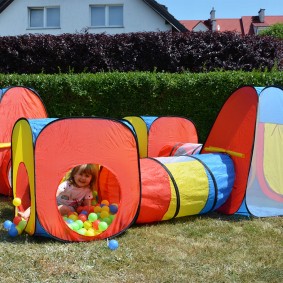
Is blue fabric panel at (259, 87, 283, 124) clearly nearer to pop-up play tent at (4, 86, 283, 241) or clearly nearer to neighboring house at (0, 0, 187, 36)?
pop-up play tent at (4, 86, 283, 241)

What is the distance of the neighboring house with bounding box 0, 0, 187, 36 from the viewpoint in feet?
64.5

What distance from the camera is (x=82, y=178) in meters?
5.39

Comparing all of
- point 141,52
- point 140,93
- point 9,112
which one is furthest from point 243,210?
point 141,52

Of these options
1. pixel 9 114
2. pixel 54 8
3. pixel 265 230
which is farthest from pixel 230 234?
pixel 54 8

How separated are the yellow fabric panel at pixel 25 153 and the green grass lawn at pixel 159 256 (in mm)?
256

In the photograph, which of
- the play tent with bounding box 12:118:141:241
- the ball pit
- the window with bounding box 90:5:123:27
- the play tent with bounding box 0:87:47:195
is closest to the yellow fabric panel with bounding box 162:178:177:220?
the play tent with bounding box 12:118:141:241

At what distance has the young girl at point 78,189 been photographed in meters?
5.39

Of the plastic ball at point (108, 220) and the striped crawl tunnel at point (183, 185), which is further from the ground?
the striped crawl tunnel at point (183, 185)

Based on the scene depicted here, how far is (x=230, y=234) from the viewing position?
4941 millimetres

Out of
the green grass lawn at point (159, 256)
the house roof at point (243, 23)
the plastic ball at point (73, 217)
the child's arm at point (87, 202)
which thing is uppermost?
the house roof at point (243, 23)

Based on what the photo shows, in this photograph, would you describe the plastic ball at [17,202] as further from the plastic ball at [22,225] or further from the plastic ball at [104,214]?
the plastic ball at [104,214]

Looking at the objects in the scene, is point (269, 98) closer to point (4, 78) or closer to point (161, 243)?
point (161, 243)

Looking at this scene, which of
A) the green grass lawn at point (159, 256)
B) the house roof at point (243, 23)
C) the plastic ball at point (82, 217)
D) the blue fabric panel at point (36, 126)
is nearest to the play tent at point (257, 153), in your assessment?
the green grass lawn at point (159, 256)

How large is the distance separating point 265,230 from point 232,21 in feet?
204
